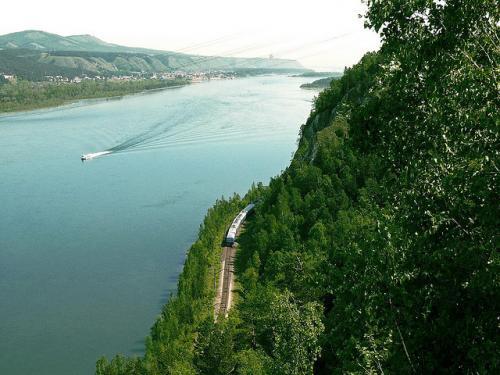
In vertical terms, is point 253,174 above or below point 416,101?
below

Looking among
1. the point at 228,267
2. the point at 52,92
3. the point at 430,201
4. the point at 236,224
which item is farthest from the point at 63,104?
the point at 430,201

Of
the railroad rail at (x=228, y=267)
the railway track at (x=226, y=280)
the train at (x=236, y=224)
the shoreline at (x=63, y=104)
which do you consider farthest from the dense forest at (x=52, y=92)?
the railway track at (x=226, y=280)

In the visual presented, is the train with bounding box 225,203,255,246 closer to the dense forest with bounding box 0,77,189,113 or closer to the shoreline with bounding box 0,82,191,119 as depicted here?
the shoreline with bounding box 0,82,191,119

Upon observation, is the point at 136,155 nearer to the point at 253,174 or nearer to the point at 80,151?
the point at 80,151

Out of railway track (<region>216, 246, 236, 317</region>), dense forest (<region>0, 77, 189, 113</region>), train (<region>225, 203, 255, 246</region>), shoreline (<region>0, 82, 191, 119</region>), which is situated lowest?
railway track (<region>216, 246, 236, 317</region>)

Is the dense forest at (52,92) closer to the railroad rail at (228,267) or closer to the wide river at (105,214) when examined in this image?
the wide river at (105,214)

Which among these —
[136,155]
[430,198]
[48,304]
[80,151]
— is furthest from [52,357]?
A: [80,151]

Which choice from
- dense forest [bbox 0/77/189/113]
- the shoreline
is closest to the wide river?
the shoreline
